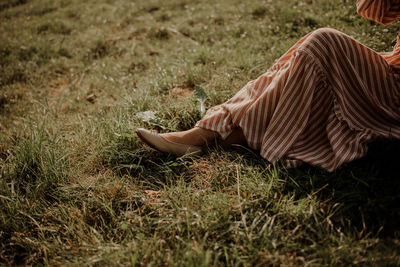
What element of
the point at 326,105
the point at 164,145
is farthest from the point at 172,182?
the point at 326,105

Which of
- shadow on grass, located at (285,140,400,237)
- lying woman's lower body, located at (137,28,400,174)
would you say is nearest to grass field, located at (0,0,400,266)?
shadow on grass, located at (285,140,400,237)

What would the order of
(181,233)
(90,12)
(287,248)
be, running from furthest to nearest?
(90,12)
(181,233)
(287,248)

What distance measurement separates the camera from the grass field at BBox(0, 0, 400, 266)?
1437 millimetres

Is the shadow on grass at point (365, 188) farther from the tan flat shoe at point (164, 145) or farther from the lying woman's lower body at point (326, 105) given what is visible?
the tan flat shoe at point (164, 145)

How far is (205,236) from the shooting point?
1.46 meters

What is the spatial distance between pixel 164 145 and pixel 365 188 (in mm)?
1404

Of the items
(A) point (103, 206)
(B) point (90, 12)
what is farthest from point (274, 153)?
(B) point (90, 12)

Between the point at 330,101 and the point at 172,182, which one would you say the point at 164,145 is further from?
the point at 330,101

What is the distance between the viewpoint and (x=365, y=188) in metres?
1.59

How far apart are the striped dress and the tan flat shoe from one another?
1.59ft

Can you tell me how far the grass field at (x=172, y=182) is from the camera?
1.44m

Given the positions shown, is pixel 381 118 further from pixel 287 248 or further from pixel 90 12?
pixel 90 12

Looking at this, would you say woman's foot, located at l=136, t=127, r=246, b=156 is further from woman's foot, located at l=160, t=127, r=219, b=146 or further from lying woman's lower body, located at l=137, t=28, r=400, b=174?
lying woman's lower body, located at l=137, t=28, r=400, b=174

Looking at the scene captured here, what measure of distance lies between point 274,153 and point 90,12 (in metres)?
5.88
